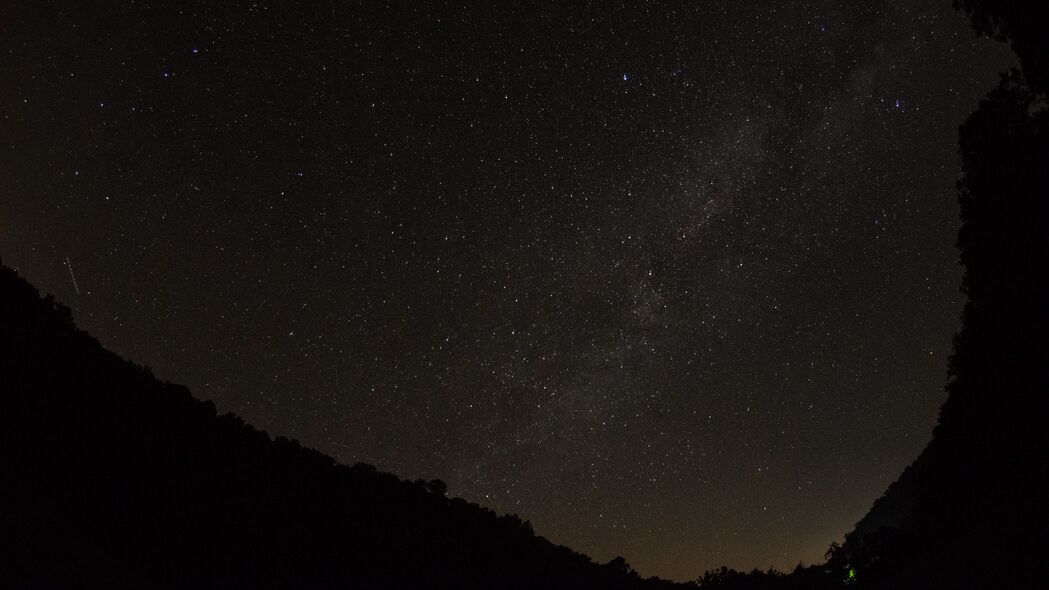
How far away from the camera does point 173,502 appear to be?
1305 cm

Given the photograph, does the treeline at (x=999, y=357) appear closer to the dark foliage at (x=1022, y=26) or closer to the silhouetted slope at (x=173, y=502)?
the dark foliage at (x=1022, y=26)

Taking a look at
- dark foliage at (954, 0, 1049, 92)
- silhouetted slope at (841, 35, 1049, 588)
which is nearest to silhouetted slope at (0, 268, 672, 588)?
silhouetted slope at (841, 35, 1049, 588)

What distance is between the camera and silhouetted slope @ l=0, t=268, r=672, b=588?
33.0 feet

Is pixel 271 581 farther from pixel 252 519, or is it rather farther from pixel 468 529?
pixel 468 529

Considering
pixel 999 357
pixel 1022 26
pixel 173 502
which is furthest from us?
pixel 999 357

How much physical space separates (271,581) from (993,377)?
14.6 metres

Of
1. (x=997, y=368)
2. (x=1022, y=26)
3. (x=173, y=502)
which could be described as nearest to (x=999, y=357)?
(x=997, y=368)

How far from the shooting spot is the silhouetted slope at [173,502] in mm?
10055

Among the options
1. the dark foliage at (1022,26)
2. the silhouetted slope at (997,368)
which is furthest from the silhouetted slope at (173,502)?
the dark foliage at (1022,26)

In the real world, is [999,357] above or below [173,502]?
above

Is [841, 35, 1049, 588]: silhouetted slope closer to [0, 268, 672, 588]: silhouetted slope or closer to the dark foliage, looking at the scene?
the dark foliage

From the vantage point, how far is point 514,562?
20.0 m

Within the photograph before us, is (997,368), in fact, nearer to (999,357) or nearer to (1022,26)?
(999,357)

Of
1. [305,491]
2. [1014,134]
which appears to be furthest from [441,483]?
[1014,134]
